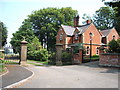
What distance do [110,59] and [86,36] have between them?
16878 mm

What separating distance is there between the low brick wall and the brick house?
45.1ft

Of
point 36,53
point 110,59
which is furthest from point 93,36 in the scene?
point 110,59

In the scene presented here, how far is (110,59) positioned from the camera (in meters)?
15.9

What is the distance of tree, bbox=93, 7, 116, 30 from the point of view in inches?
1863

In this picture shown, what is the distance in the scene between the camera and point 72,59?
817 inches

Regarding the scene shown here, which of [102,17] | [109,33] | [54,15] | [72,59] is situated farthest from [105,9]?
[72,59]

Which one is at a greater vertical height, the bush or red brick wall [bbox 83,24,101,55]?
red brick wall [bbox 83,24,101,55]

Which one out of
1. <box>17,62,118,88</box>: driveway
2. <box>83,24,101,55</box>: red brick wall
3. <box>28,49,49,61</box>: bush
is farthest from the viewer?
<box>83,24,101,55</box>: red brick wall

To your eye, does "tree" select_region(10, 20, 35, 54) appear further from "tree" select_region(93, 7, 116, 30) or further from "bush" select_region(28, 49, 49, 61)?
"tree" select_region(93, 7, 116, 30)

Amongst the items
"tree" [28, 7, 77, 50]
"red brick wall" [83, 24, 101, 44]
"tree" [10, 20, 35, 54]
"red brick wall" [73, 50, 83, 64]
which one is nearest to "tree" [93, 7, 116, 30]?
"tree" [28, 7, 77, 50]

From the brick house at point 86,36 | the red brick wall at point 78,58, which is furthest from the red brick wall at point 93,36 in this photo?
the red brick wall at point 78,58

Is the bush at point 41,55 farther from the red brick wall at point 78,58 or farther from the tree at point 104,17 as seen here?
the tree at point 104,17

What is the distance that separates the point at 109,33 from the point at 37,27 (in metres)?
27.5

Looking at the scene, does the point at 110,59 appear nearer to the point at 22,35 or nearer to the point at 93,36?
the point at 93,36
